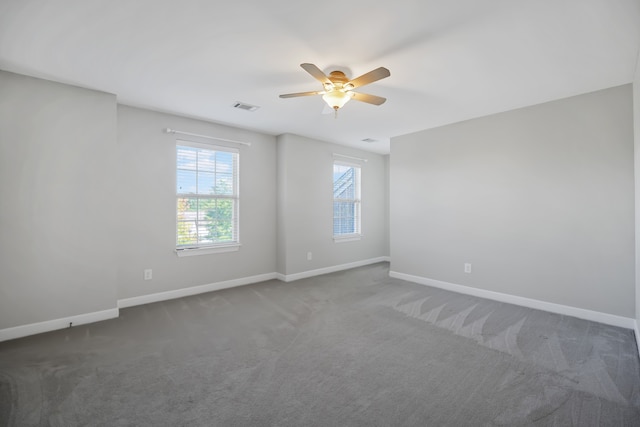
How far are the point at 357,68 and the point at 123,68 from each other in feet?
6.96

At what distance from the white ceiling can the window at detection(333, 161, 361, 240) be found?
2515mm

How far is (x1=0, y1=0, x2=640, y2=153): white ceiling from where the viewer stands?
1906 mm

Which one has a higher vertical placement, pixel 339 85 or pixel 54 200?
pixel 339 85

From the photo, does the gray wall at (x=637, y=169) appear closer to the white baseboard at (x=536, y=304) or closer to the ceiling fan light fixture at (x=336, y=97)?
the white baseboard at (x=536, y=304)

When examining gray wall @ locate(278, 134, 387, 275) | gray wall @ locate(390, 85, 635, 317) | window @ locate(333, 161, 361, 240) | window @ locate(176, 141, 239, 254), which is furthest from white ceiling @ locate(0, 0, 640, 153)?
window @ locate(333, 161, 361, 240)

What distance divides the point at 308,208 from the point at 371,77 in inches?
125

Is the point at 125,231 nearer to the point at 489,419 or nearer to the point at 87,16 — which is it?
the point at 87,16

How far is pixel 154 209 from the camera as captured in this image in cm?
384

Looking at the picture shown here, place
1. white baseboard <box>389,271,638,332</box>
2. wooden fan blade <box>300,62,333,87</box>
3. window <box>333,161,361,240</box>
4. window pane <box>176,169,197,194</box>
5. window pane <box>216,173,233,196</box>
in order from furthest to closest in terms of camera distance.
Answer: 1. window <box>333,161,361,240</box>
2. window pane <box>216,173,233,196</box>
3. window pane <box>176,169,197,194</box>
4. white baseboard <box>389,271,638,332</box>
5. wooden fan blade <box>300,62,333,87</box>

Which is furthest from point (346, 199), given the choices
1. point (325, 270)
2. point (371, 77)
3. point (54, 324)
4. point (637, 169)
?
point (54, 324)

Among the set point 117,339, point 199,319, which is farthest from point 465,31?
point 117,339

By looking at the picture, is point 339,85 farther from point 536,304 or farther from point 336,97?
point 536,304

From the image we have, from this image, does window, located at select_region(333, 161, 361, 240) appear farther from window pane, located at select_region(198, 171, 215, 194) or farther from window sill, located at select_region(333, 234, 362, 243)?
window pane, located at select_region(198, 171, 215, 194)

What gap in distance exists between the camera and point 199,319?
3283 millimetres
